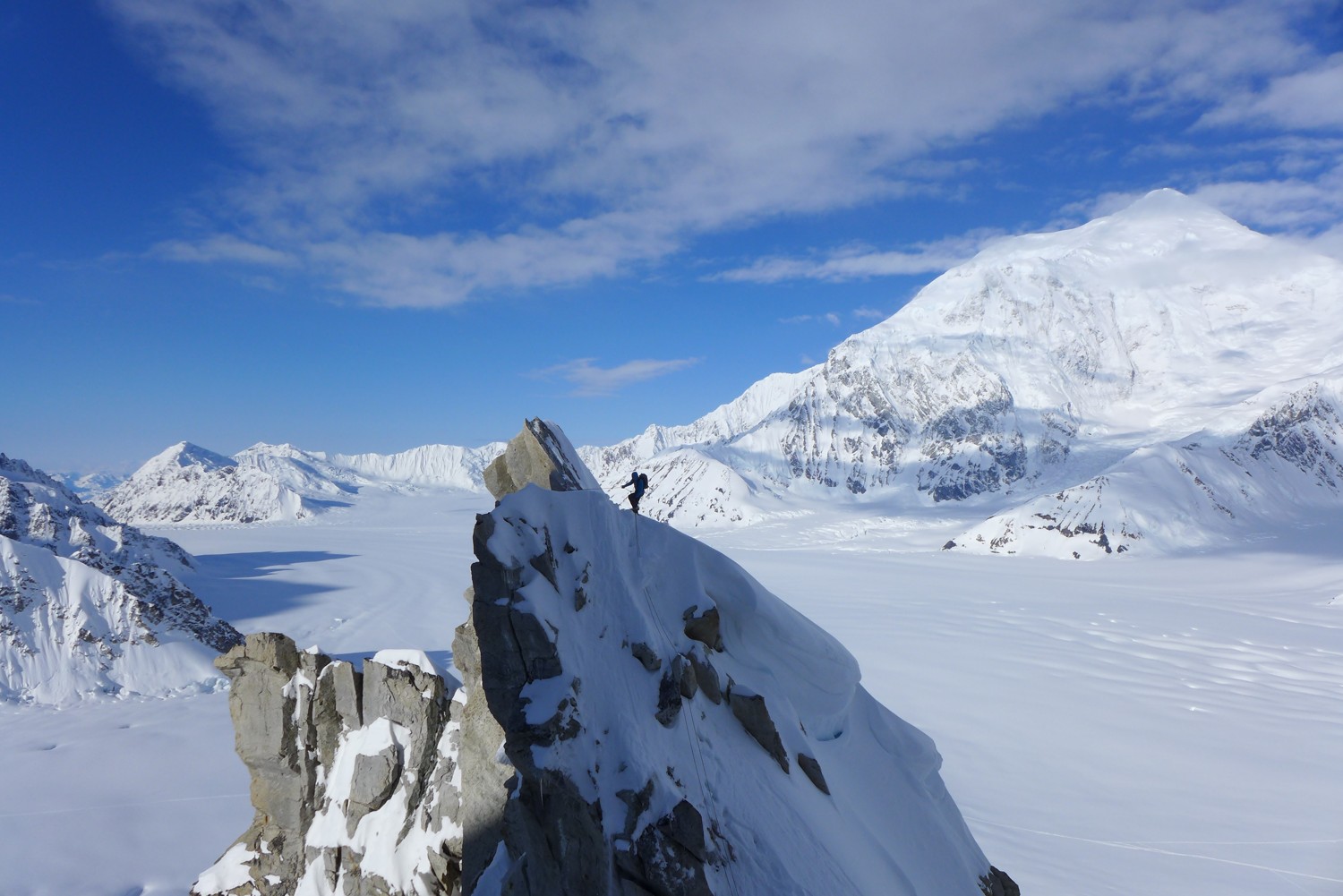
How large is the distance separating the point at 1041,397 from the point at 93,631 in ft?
645

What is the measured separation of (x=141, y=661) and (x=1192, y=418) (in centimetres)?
18151

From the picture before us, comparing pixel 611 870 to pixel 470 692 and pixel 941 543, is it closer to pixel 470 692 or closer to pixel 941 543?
pixel 470 692

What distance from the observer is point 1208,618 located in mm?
45906

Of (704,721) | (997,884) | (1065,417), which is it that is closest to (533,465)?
(704,721)

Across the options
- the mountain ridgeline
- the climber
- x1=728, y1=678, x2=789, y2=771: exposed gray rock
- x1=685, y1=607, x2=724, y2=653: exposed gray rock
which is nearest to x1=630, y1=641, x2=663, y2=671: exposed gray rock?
x1=685, y1=607, x2=724, y2=653: exposed gray rock

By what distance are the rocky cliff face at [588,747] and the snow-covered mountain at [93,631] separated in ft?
72.2

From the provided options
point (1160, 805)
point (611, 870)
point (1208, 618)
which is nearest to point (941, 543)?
point (1208, 618)

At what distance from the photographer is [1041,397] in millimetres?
177000

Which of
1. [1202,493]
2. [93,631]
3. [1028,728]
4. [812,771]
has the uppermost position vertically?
[812,771]

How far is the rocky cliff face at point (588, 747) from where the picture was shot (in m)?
6.45

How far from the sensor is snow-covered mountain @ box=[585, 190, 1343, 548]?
15175 centimetres

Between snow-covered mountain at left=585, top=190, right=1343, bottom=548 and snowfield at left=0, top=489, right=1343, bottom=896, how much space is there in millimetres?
86309

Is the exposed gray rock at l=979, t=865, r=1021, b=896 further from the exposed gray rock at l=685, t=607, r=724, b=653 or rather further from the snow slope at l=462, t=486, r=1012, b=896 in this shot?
the exposed gray rock at l=685, t=607, r=724, b=653

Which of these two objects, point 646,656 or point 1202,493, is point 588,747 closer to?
point 646,656
